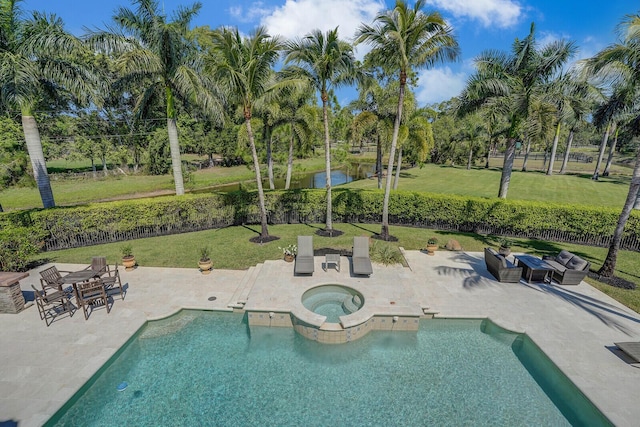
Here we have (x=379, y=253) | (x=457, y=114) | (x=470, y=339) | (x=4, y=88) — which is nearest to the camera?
(x=470, y=339)

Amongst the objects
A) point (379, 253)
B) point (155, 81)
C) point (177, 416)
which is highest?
point (155, 81)

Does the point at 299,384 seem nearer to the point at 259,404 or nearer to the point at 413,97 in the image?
the point at 259,404

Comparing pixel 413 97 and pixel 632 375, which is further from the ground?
pixel 413 97

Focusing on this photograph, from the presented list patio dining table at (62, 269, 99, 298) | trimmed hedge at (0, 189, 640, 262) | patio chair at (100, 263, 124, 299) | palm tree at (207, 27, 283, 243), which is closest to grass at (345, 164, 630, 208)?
trimmed hedge at (0, 189, 640, 262)

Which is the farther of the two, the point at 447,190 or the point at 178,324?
the point at 447,190

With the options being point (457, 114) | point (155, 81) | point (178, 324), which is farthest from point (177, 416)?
point (457, 114)

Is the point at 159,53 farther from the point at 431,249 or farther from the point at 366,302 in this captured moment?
the point at 431,249

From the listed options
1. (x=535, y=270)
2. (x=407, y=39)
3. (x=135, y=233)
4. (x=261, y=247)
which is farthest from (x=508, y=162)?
(x=135, y=233)

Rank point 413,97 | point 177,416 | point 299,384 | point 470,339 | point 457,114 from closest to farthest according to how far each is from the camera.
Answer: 1. point 177,416
2. point 299,384
3. point 470,339
4. point 457,114
5. point 413,97
